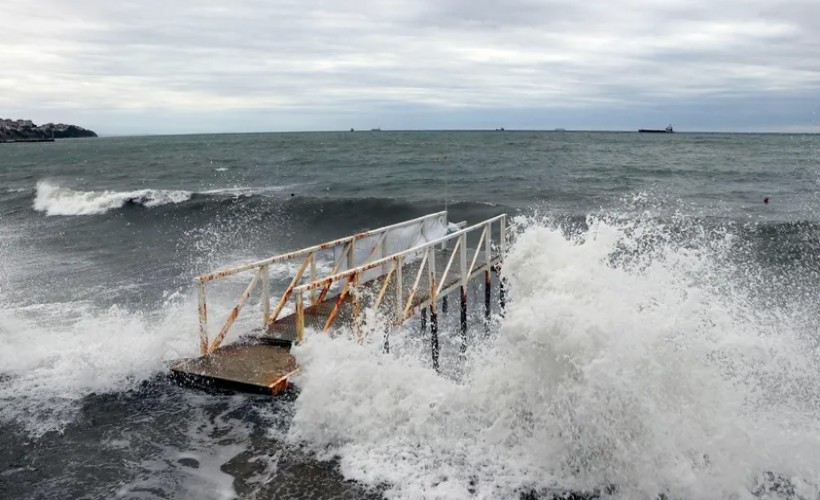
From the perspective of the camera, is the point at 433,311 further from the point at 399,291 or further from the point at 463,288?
the point at 463,288

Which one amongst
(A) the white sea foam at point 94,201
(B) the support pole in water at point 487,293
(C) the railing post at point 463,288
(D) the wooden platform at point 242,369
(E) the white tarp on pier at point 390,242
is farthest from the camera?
(A) the white sea foam at point 94,201

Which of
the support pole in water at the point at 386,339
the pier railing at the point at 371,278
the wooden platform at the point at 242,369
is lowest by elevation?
the wooden platform at the point at 242,369

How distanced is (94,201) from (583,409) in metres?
32.1

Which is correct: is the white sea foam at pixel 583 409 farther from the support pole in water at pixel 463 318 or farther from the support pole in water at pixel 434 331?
the support pole in water at pixel 463 318

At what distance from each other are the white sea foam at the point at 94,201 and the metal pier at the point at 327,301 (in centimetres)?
2261

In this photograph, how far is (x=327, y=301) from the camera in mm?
10984

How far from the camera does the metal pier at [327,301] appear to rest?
810 cm

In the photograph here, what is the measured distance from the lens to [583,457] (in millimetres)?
6348

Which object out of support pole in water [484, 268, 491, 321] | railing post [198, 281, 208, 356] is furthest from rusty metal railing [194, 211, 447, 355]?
support pole in water [484, 268, 491, 321]

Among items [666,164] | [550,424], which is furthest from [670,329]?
[666,164]

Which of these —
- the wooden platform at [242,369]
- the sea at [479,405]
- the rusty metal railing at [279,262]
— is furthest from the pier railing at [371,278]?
the sea at [479,405]

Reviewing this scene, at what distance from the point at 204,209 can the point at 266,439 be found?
2487cm

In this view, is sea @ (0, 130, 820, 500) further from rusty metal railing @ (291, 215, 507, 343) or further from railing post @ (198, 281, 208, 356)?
railing post @ (198, 281, 208, 356)

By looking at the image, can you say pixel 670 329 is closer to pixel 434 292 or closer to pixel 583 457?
pixel 583 457
